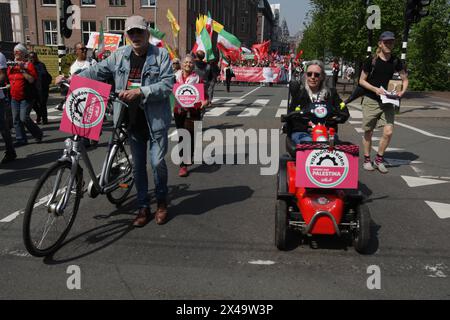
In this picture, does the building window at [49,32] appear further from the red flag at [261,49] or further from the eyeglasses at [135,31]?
the eyeglasses at [135,31]

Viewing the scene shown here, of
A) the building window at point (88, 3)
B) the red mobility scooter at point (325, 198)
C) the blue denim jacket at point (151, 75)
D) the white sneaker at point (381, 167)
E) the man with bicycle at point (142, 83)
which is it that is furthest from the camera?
the building window at point (88, 3)

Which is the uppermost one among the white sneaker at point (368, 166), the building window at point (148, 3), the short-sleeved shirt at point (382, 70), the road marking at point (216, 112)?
the building window at point (148, 3)

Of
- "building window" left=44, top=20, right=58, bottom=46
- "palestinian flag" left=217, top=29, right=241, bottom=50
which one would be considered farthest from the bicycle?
"building window" left=44, top=20, right=58, bottom=46

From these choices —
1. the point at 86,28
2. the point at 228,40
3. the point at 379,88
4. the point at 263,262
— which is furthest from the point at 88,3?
the point at 263,262

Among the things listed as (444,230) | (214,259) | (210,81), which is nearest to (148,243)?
(214,259)

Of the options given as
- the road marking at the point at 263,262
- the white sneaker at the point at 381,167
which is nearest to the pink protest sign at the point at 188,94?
the white sneaker at the point at 381,167

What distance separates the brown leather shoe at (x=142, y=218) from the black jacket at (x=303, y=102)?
182cm

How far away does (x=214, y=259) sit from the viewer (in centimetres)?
377

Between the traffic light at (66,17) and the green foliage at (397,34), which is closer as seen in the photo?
the traffic light at (66,17)

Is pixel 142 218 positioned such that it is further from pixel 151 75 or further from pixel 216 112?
pixel 216 112

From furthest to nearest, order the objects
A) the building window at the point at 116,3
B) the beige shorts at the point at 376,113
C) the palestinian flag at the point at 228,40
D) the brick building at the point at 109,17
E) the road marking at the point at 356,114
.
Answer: the building window at the point at 116,3, the brick building at the point at 109,17, the palestinian flag at the point at 228,40, the road marking at the point at 356,114, the beige shorts at the point at 376,113

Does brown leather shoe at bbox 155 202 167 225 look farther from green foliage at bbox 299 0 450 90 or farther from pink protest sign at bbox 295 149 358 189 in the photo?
green foliage at bbox 299 0 450 90

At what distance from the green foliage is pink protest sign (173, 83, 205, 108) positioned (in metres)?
16.9

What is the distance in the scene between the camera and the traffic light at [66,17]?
17.1m
